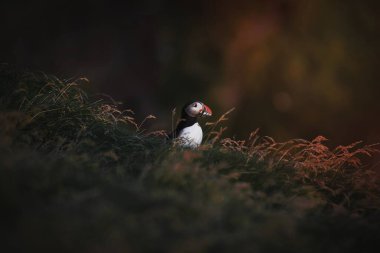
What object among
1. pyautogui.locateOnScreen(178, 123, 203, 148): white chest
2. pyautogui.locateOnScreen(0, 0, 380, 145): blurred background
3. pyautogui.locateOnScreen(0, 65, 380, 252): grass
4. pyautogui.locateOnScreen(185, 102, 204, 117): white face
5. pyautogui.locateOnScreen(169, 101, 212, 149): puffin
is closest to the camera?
pyautogui.locateOnScreen(0, 65, 380, 252): grass

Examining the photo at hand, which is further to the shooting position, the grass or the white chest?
the white chest

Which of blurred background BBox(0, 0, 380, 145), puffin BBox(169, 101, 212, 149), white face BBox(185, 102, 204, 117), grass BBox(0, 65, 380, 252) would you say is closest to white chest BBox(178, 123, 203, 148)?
A: puffin BBox(169, 101, 212, 149)

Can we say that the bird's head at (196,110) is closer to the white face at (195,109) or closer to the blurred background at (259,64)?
the white face at (195,109)

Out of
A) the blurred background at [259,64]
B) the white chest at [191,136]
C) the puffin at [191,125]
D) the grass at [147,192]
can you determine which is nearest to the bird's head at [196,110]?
the puffin at [191,125]

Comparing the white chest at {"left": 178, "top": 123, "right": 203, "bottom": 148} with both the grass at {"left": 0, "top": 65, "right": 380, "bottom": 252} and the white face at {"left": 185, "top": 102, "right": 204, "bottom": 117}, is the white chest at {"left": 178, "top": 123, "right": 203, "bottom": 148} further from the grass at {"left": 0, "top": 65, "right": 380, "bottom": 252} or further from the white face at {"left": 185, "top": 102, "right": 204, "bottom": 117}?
the grass at {"left": 0, "top": 65, "right": 380, "bottom": 252}

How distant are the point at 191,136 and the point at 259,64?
24.2 ft

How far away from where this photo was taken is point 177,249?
303cm

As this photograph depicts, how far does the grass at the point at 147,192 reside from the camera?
3111 mm

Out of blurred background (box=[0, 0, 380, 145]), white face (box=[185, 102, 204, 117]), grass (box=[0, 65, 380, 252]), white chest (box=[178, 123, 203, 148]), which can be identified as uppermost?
blurred background (box=[0, 0, 380, 145])

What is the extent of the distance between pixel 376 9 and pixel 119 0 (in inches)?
243

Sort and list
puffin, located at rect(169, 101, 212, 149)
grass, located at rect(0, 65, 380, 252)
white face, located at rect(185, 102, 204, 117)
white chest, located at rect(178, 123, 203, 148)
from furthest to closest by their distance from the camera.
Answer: white face, located at rect(185, 102, 204, 117) → puffin, located at rect(169, 101, 212, 149) → white chest, located at rect(178, 123, 203, 148) → grass, located at rect(0, 65, 380, 252)

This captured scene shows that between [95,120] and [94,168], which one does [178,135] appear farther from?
[94,168]

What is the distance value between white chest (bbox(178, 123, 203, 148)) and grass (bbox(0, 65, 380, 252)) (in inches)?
9.4

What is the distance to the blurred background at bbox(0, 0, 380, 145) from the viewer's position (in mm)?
12477
